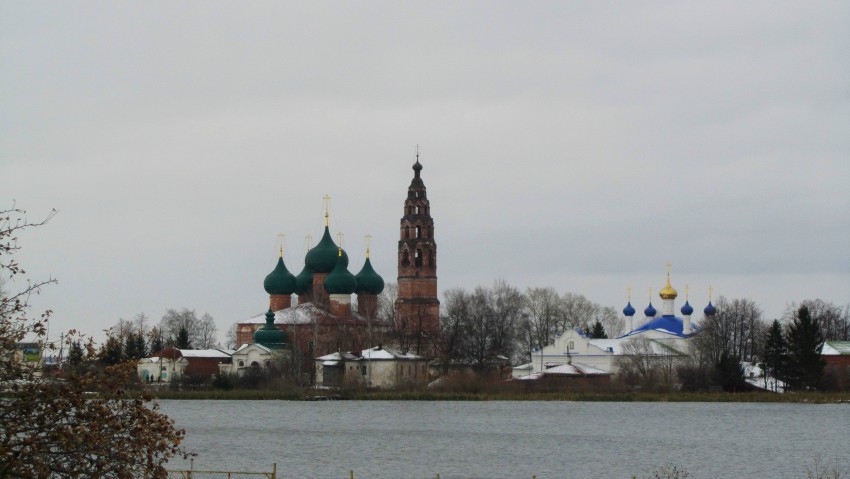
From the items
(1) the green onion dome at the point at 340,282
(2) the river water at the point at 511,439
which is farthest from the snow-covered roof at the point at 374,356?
(1) the green onion dome at the point at 340,282

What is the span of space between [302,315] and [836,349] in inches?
1294

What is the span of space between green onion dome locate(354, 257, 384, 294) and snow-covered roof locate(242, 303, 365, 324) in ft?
6.52

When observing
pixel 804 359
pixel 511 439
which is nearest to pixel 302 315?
pixel 804 359

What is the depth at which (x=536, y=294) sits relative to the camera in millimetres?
103000

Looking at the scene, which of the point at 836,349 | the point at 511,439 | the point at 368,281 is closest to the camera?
the point at 511,439

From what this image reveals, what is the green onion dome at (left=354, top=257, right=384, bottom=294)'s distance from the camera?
9100cm

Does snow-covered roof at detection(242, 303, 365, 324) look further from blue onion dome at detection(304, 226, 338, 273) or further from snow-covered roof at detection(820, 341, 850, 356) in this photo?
snow-covered roof at detection(820, 341, 850, 356)

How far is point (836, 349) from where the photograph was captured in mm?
73812

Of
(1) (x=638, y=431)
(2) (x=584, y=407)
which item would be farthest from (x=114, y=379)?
(2) (x=584, y=407)

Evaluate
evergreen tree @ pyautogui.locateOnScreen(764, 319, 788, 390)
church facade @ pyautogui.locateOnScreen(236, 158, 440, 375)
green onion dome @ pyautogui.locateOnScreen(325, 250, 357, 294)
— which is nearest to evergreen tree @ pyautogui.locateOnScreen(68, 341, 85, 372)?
evergreen tree @ pyautogui.locateOnScreen(764, 319, 788, 390)

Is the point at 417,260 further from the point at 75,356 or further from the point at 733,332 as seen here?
the point at 75,356

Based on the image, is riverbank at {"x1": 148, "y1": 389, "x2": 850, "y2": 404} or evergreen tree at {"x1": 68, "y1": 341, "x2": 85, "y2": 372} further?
riverbank at {"x1": 148, "y1": 389, "x2": 850, "y2": 404}

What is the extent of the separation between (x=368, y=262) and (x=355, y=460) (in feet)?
190

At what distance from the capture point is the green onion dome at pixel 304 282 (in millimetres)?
93562
